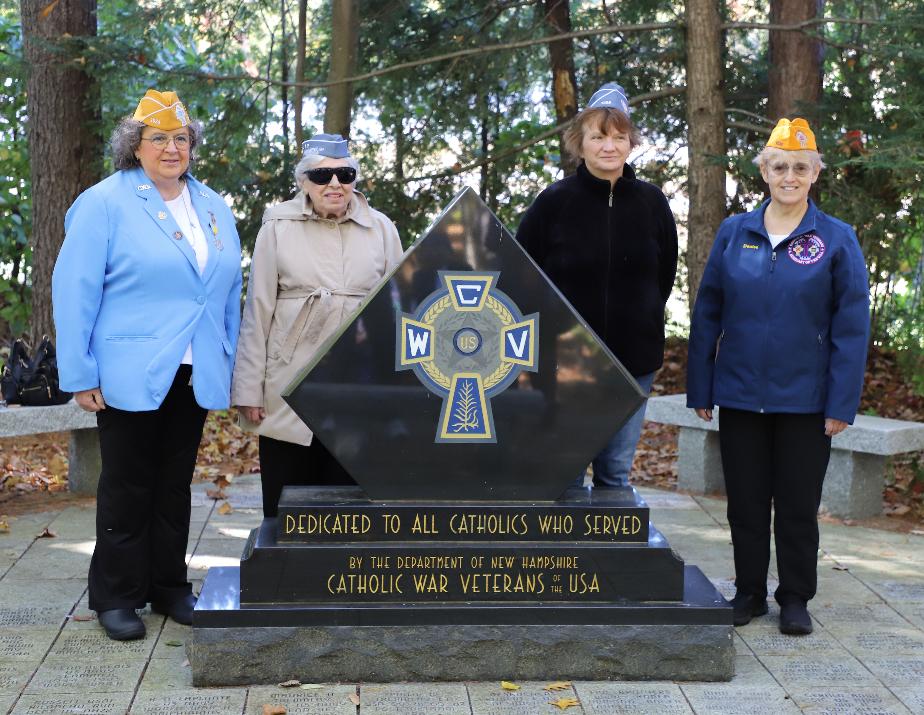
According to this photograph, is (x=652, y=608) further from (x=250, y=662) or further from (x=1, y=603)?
(x=1, y=603)

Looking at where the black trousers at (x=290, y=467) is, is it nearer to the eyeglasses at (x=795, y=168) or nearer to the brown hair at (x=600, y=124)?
the brown hair at (x=600, y=124)

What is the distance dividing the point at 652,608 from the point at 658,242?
4.68 ft

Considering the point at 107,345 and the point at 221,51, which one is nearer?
the point at 107,345

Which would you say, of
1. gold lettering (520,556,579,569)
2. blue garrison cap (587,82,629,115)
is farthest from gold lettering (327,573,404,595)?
blue garrison cap (587,82,629,115)

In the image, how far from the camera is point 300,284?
4324mm

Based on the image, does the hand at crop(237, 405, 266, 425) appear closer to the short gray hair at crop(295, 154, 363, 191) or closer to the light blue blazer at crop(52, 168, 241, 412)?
the light blue blazer at crop(52, 168, 241, 412)

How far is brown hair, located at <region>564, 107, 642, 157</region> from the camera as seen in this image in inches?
167

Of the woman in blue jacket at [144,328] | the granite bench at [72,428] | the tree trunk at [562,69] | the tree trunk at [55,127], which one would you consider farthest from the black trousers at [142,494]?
the tree trunk at [562,69]

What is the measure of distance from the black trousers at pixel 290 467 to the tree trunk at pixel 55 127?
5.02 meters

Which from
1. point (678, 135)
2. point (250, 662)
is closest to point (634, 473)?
point (678, 135)

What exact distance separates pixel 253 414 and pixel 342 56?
15.8 ft

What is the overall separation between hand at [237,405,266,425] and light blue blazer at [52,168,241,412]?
0.63ft

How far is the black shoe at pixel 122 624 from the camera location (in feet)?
13.8

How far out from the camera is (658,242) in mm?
4477
